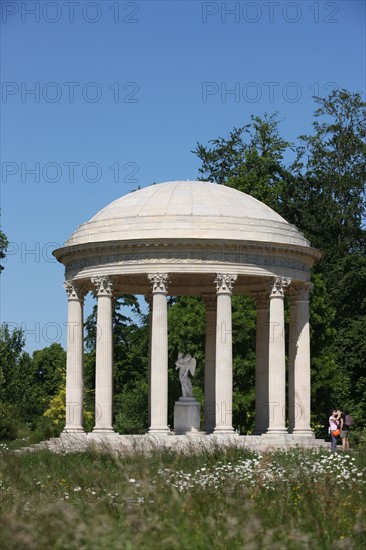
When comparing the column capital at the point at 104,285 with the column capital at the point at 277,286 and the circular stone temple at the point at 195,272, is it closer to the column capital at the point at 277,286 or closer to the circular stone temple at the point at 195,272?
the circular stone temple at the point at 195,272

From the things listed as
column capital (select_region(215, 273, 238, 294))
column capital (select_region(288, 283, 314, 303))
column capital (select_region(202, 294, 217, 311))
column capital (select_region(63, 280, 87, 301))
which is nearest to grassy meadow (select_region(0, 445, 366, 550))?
column capital (select_region(215, 273, 238, 294))

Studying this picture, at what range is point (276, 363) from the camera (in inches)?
2872

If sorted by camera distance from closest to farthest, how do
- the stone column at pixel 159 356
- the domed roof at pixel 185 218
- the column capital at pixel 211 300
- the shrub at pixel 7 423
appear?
the stone column at pixel 159 356 < the domed roof at pixel 185 218 < the column capital at pixel 211 300 < the shrub at pixel 7 423

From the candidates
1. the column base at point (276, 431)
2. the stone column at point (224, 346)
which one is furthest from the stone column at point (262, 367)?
the stone column at point (224, 346)

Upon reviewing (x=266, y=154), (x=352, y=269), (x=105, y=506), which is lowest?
(x=105, y=506)

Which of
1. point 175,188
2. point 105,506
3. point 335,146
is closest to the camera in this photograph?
point 105,506

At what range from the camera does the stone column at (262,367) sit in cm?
7875

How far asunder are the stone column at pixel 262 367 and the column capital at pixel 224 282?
8108mm

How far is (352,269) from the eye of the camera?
106000mm

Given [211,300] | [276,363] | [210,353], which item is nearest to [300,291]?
[211,300]

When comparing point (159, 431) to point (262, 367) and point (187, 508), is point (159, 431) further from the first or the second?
point (187, 508)

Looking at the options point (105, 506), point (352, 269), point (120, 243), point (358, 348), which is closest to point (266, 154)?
point (352, 269)

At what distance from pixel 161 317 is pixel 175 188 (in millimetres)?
9017

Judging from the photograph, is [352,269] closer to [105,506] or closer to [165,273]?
[165,273]
